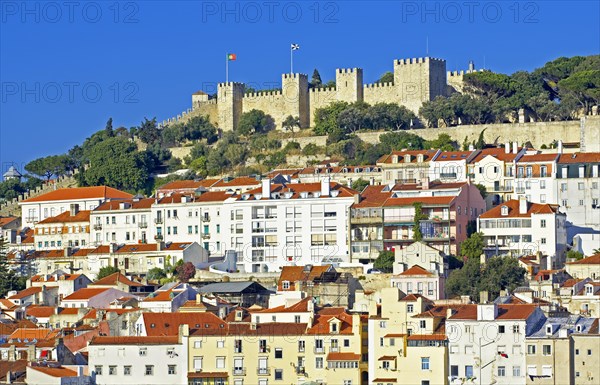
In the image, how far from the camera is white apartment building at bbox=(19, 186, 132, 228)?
8338cm

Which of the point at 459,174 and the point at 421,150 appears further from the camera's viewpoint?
the point at 421,150

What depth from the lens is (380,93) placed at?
94.9 meters

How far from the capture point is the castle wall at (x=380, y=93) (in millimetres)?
93938

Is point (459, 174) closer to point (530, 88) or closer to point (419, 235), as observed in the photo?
point (419, 235)

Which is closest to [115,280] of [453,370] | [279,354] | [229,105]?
[279,354]

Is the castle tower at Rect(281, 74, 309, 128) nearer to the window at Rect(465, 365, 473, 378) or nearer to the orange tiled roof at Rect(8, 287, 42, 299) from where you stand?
the orange tiled roof at Rect(8, 287, 42, 299)

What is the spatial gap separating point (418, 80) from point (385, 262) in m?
28.2

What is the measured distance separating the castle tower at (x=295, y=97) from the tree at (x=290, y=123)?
456mm

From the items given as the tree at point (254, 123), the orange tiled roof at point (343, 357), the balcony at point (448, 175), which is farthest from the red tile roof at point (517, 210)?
the tree at point (254, 123)

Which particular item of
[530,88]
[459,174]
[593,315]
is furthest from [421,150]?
[593,315]

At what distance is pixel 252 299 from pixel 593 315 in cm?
1308

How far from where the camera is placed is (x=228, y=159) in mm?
91438

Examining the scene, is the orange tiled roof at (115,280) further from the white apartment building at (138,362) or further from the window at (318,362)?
the window at (318,362)

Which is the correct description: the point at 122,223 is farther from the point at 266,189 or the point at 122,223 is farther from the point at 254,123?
the point at 254,123
